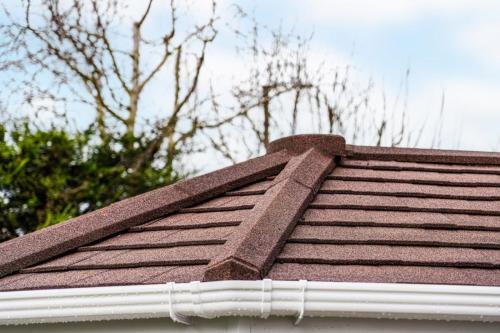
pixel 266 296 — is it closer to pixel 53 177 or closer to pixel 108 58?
pixel 53 177

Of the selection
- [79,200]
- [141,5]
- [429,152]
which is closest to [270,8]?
[141,5]

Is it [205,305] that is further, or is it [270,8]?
[270,8]

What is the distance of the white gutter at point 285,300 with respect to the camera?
2.94 metres

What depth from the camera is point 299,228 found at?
3.80 meters

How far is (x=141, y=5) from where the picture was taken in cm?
1545

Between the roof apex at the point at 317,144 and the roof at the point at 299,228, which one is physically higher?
the roof apex at the point at 317,144

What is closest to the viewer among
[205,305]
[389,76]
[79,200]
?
[205,305]

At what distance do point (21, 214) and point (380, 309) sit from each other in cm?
765

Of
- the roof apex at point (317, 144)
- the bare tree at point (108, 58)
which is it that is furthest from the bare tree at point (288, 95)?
the roof apex at point (317, 144)

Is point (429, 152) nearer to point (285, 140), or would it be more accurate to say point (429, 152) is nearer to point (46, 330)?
point (285, 140)

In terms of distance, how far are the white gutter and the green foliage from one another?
6.40 m

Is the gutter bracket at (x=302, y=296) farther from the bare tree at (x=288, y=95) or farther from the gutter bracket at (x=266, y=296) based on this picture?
the bare tree at (x=288, y=95)

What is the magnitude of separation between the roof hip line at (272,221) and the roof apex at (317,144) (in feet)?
0.16

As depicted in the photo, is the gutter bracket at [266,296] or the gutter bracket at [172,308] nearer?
the gutter bracket at [266,296]
